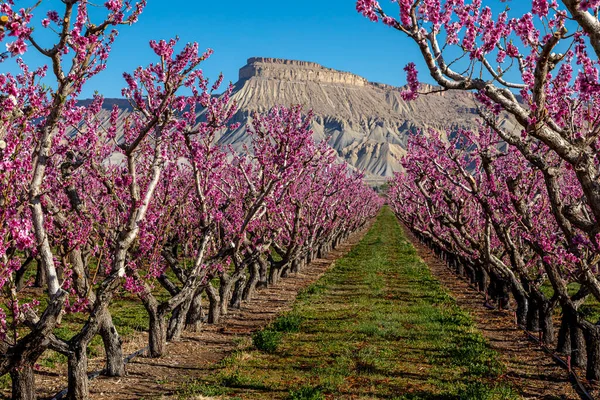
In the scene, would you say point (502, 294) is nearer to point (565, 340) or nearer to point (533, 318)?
point (533, 318)

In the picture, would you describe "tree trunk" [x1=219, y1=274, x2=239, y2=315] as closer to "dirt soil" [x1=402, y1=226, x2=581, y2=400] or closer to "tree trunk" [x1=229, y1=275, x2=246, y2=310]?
"tree trunk" [x1=229, y1=275, x2=246, y2=310]

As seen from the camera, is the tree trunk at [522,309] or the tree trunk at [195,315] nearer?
the tree trunk at [195,315]

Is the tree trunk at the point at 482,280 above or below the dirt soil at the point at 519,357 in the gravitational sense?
above

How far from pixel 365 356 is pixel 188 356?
4.43 meters

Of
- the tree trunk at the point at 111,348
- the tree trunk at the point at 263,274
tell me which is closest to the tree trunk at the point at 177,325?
the tree trunk at the point at 111,348

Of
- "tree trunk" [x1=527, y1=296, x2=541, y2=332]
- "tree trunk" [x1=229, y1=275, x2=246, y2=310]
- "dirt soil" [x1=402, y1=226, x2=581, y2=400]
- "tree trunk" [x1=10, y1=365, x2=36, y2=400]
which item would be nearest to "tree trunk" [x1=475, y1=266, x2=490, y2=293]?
"dirt soil" [x1=402, y1=226, x2=581, y2=400]

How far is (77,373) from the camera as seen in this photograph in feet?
31.9

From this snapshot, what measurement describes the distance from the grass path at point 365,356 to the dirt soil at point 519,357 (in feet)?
1.42

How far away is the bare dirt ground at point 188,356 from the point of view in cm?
1112

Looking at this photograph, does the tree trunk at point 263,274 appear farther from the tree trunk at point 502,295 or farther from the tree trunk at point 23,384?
the tree trunk at point 23,384

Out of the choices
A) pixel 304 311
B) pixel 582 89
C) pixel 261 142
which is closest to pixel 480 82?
pixel 582 89

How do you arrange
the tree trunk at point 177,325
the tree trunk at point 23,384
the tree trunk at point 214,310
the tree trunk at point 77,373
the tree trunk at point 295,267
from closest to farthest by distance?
the tree trunk at point 23,384 < the tree trunk at point 77,373 < the tree trunk at point 177,325 < the tree trunk at point 214,310 < the tree trunk at point 295,267

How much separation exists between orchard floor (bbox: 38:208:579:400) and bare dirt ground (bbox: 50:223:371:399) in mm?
26

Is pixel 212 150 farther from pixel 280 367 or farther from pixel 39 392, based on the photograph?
pixel 39 392
